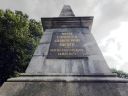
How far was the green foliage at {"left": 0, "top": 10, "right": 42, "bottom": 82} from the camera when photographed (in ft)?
56.0

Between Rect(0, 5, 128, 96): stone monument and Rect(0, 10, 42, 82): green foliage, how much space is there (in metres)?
9.65

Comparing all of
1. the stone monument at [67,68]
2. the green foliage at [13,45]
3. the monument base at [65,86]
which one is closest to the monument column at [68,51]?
the stone monument at [67,68]

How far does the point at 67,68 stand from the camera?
6418mm

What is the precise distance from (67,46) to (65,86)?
2.21 meters

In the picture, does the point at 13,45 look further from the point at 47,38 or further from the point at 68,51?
the point at 68,51

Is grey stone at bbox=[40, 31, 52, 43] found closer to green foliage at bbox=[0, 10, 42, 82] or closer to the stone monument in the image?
the stone monument

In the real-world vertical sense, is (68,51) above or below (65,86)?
above

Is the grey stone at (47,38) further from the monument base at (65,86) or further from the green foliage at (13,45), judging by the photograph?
the green foliage at (13,45)

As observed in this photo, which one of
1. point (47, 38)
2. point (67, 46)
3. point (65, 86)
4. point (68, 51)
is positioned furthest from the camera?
point (47, 38)

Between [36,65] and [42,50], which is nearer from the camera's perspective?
[36,65]

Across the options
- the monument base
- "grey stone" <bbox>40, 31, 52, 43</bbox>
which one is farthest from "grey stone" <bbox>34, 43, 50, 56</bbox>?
the monument base

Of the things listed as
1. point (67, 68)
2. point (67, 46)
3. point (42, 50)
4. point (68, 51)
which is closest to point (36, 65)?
point (42, 50)

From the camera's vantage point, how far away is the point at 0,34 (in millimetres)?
17609

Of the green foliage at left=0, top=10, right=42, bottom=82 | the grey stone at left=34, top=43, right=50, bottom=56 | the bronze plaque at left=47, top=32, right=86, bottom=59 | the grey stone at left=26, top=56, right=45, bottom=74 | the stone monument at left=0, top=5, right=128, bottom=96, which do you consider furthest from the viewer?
the green foliage at left=0, top=10, right=42, bottom=82
